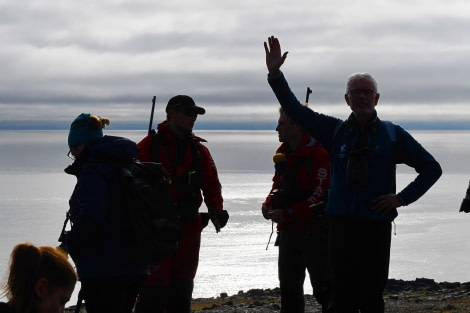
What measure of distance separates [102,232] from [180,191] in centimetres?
246

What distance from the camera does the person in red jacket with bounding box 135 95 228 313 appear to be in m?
8.02

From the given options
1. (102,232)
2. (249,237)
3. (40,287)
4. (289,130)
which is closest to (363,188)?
(289,130)

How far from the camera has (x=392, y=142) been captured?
22.3ft

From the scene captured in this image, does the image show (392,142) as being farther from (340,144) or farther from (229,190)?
(229,190)

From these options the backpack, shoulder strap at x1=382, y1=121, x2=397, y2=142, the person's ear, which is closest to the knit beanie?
the backpack

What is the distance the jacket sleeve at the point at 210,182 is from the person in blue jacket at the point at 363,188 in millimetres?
1798

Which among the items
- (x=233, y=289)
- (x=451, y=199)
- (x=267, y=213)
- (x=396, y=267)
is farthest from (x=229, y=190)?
(x=267, y=213)

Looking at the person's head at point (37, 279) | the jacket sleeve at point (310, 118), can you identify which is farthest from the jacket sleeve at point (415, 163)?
the person's head at point (37, 279)

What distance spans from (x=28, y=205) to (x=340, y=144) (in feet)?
248

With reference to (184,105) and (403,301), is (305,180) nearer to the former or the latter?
(184,105)

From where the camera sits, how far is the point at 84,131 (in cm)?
641

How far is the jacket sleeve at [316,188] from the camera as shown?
839 centimetres

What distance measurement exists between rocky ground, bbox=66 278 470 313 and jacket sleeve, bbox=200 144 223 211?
20.5 ft

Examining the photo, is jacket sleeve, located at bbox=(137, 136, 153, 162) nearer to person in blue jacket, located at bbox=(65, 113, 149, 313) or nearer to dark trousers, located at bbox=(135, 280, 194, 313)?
dark trousers, located at bbox=(135, 280, 194, 313)
